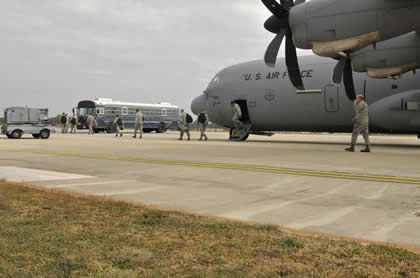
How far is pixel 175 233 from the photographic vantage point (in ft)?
13.8

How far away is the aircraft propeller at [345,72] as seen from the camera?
15094 mm

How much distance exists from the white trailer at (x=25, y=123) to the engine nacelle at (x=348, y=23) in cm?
2013

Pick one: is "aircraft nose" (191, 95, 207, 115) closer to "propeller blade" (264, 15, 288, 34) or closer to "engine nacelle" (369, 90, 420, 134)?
"engine nacelle" (369, 90, 420, 134)

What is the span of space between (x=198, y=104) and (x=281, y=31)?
13306 mm

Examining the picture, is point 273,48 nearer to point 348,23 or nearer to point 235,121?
point 348,23

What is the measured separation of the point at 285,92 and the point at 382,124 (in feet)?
17.7

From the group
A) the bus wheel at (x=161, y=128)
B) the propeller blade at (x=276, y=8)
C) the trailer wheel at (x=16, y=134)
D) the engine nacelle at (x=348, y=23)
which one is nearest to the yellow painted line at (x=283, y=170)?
the engine nacelle at (x=348, y=23)

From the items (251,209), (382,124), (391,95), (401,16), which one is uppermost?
(401,16)

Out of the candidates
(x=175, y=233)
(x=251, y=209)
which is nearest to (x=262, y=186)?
(x=251, y=209)

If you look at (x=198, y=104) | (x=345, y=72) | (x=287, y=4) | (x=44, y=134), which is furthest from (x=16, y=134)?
(x=345, y=72)

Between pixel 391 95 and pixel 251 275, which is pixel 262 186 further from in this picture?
pixel 391 95

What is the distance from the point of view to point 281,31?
13680 mm

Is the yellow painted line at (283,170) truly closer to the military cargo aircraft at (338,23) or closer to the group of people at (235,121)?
the military cargo aircraft at (338,23)

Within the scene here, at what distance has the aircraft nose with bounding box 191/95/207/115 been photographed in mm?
26159
